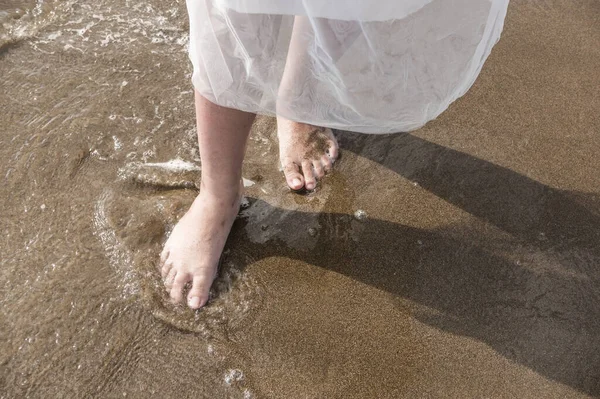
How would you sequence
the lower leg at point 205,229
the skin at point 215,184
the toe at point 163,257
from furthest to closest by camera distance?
Result: the toe at point 163,257, the lower leg at point 205,229, the skin at point 215,184

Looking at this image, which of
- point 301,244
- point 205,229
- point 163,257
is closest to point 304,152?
point 301,244

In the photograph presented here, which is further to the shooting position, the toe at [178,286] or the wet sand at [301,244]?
the toe at [178,286]

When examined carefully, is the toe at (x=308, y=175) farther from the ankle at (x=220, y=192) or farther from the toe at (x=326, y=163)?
the ankle at (x=220, y=192)

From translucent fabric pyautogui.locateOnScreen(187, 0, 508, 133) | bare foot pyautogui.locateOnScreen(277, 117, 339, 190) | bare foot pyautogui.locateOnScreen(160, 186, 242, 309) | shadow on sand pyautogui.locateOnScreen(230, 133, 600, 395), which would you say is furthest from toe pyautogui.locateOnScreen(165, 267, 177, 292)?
translucent fabric pyautogui.locateOnScreen(187, 0, 508, 133)

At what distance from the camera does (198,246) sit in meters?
1.66

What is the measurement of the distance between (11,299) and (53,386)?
28cm

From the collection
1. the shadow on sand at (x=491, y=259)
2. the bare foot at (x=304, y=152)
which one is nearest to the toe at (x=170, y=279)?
the shadow on sand at (x=491, y=259)

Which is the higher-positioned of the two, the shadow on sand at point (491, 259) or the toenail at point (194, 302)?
the shadow on sand at point (491, 259)

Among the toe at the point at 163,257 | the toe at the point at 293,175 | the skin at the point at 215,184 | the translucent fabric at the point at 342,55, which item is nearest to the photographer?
the translucent fabric at the point at 342,55

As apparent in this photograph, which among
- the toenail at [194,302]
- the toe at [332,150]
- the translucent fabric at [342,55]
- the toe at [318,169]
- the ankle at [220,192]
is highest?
the translucent fabric at [342,55]

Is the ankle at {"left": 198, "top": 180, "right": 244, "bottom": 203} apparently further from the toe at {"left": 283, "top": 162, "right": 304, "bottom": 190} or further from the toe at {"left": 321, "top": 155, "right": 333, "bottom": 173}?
the toe at {"left": 321, "top": 155, "right": 333, "bottom": 173}

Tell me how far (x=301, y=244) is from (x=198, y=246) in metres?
0.30

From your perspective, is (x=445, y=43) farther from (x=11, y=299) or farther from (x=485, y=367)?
(x=11, y=299)

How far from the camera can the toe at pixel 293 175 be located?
1.85 m
